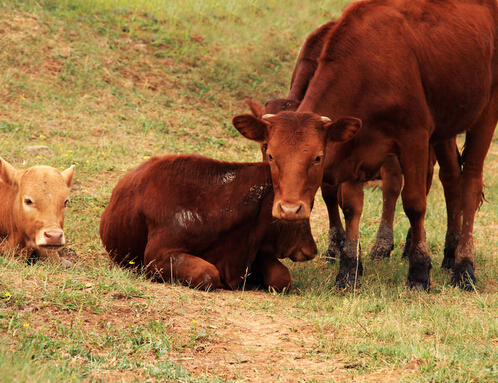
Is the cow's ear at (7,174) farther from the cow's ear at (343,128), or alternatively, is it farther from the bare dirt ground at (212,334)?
the cow's ear at (343,128)

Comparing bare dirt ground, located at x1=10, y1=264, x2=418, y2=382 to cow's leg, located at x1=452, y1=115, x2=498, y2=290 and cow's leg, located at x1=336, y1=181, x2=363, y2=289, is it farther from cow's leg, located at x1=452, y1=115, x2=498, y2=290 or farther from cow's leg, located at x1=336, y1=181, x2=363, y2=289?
cow's leg, located at x1=452, y1=115, x2=498, y2=290

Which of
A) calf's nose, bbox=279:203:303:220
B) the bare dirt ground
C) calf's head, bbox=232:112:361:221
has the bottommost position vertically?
the bare dirt ground

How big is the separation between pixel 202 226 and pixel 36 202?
155 cm

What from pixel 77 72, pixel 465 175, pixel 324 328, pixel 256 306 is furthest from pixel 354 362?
pixel 77 72

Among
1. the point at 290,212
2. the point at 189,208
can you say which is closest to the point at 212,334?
the point at 290,212

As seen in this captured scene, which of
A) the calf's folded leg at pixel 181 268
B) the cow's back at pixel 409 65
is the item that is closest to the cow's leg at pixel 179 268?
the calf's folded leg at pixel 181 268

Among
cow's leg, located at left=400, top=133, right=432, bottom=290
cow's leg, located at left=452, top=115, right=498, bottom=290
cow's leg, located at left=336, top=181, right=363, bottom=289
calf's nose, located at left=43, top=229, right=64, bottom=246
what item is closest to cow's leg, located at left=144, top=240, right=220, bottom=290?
calf's nose, located at left=43, top=229, right=64, bottom=246

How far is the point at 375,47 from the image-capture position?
671 centimetres

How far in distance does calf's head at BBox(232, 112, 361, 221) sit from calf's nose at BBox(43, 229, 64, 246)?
6.18ft

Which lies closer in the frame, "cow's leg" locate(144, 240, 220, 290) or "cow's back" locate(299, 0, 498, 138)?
Answer: "cow's leg" locate(144, 240, 220, 290)

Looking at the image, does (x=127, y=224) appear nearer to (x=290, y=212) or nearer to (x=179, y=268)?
(x=179, y=268)

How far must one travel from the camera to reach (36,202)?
20.6 ft

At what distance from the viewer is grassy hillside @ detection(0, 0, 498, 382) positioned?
174 inches

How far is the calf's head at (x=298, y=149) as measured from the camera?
19.0 feet
